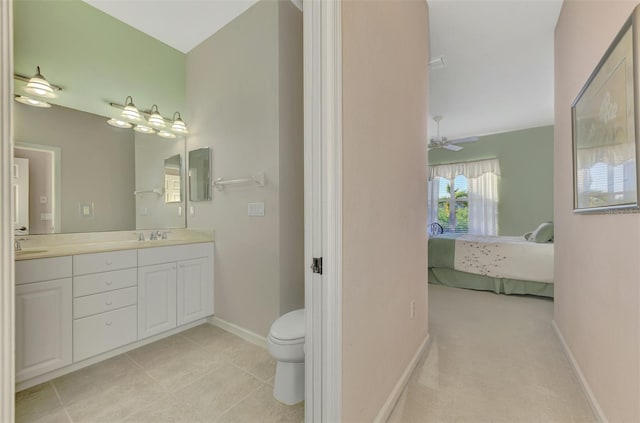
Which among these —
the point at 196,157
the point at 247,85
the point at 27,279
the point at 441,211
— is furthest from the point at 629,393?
the point at 441,211

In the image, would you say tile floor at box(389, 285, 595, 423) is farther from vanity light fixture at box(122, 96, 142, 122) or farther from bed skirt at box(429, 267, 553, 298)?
vanity light fixture at box(122, 96, 142, 122)

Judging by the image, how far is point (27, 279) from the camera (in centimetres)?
165

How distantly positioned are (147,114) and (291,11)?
1.68m

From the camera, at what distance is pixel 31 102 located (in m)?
2.07

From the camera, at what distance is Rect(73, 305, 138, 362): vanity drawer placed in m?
1.87

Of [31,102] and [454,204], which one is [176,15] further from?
[454,204]

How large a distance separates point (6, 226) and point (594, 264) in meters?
2.37

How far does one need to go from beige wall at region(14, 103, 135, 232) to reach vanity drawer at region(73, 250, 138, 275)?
544mm

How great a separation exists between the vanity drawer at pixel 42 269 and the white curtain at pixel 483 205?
257 inches

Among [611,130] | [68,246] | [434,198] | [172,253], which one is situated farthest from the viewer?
[434,198]

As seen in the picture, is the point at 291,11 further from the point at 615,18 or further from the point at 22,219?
the point at 22,219

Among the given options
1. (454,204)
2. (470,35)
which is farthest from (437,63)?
(454,204)

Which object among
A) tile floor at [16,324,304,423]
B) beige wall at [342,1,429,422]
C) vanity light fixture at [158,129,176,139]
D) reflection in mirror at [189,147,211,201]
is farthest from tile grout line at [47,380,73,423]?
vanity light fixture at [158,129,176,139]

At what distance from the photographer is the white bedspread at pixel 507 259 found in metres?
3.42
